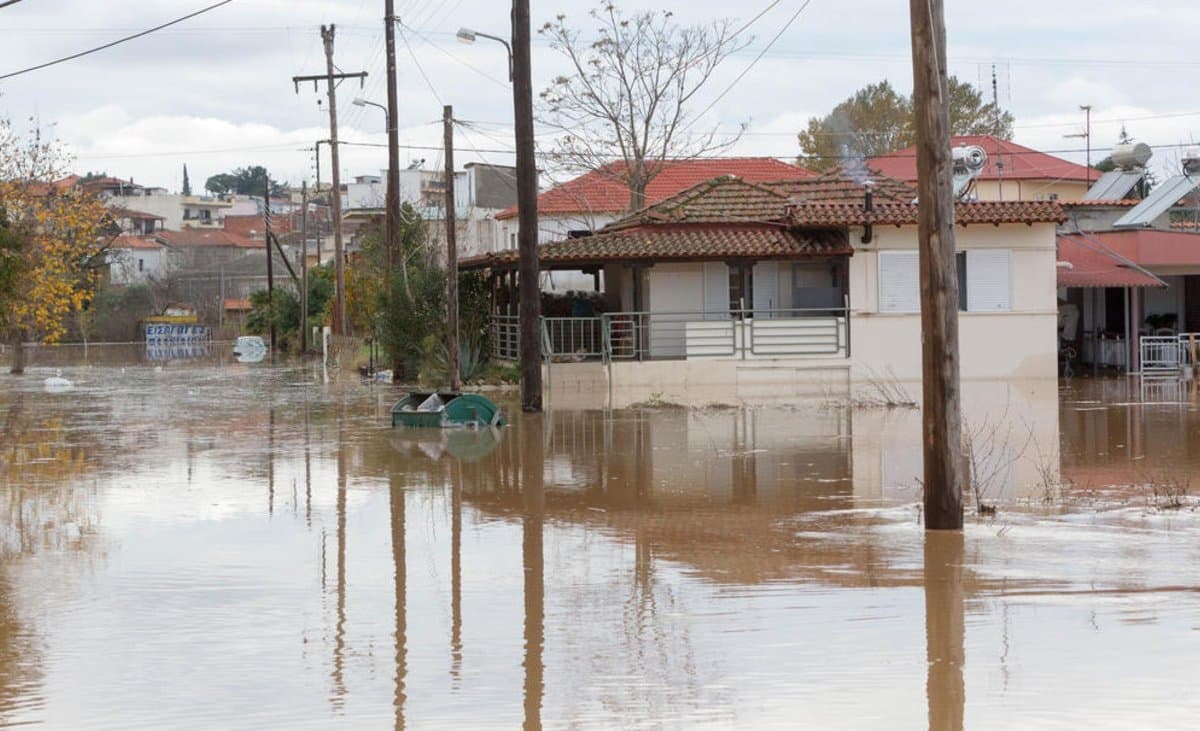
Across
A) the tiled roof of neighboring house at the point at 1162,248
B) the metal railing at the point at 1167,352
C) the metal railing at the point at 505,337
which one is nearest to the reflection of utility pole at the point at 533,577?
the metal railing at the point at 505,337

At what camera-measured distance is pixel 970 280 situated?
117 feet

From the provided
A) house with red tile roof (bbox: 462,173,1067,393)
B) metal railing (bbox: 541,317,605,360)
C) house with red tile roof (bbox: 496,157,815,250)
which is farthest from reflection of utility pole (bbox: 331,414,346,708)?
house with red tile roof (bbox: 496,157,815,250)

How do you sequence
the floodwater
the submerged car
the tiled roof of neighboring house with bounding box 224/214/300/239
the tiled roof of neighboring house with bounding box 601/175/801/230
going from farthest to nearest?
1. the tiled roof of neighboring house with bounding box 224/214/300/239
2. the submerged car
3. the tiled roof of neighboring house with bounding box 601/175/801/230
4. the floodwater

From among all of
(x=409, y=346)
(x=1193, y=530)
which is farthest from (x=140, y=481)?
(x=409, y=346)

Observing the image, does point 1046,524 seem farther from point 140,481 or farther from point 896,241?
point 896,241

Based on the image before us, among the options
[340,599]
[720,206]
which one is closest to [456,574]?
[340,599]

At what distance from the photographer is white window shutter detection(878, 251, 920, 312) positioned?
3556 centimetres

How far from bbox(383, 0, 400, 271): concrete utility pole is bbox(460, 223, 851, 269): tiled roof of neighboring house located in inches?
220

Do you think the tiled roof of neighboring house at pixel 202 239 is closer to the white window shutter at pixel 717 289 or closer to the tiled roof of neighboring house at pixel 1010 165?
the tiled roof of neighboring house at pixel 1010 165

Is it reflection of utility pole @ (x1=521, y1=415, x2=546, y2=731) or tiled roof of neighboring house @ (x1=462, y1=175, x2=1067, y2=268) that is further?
tiled roof of neighboring house @ (x1=462, y1=175, x2=1067, y2=268)

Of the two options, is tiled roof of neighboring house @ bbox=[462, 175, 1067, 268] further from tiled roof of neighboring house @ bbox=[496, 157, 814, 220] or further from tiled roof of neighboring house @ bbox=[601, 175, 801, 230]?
tiled roof of neighboring house @ bbox=[496, 157, 814, 220]

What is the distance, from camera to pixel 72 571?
13.0 m

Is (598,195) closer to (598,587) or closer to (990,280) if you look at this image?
(990,280)

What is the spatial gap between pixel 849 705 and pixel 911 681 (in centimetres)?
65
